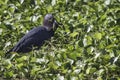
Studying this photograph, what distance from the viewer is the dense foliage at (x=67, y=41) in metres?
5.19

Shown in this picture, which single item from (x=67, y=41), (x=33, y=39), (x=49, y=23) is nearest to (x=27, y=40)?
(x=33, y=39)

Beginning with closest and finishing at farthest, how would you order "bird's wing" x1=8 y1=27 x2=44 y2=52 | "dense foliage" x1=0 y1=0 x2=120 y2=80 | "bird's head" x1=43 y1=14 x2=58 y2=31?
"dense foliage" x1=0 y1=0 x2=120 y2=80 → "bird's wing" x1=8 y1=27 x2=44 y2=52 → "bird's head" x1=43 y1=14 x2=58 y2=31

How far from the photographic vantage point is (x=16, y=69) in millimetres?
5352

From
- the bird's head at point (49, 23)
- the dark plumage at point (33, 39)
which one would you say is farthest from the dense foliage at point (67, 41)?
the bird's head at point (49, 23)

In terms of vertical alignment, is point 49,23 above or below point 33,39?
above

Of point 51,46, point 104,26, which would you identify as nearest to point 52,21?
point 51,46

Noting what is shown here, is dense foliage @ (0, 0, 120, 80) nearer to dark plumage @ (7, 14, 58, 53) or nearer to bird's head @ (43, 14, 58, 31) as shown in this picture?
dark plumage @ (7, 14, 58, 53)

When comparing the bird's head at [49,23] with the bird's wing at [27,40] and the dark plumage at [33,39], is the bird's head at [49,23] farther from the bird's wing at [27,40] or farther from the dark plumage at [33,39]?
the bird's wing at [27,40]

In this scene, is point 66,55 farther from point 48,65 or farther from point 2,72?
point 2,72

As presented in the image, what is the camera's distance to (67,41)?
6.01 metres

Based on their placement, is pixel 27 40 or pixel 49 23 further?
pixel 49 23

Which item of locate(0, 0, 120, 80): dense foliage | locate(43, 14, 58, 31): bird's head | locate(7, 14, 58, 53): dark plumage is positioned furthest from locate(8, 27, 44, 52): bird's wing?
locate(43, 14, 58, 31): bird's head

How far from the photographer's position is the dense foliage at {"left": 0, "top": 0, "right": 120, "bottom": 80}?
519 cm

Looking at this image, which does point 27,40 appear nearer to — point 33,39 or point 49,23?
point 33,39
